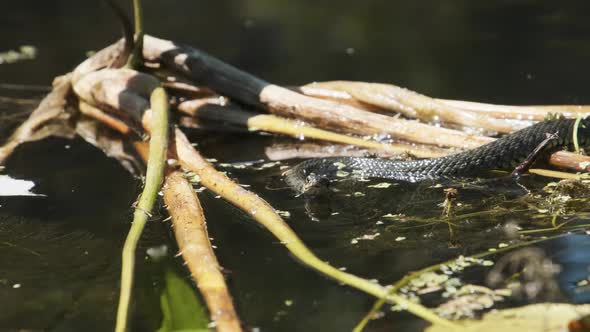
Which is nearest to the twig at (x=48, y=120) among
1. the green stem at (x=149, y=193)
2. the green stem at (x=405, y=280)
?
the green stem at (x=149, y=193)

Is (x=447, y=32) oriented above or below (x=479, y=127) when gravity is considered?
above

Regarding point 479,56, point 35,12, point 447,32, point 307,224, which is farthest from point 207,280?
point 35,12

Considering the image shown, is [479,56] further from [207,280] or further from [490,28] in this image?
[207,280]

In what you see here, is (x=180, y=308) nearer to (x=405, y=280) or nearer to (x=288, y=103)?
(x=405, y=280)

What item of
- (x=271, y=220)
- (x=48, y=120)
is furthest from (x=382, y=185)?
(x=48, y=120)

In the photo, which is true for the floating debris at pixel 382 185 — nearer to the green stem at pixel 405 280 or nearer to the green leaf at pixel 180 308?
the green stem at pixel 405 280

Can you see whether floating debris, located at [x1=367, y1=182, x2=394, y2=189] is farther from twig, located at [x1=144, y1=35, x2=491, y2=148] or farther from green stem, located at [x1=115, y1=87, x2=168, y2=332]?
green stem, located at [x1=115, y1=87, x2=168, y2=332]
